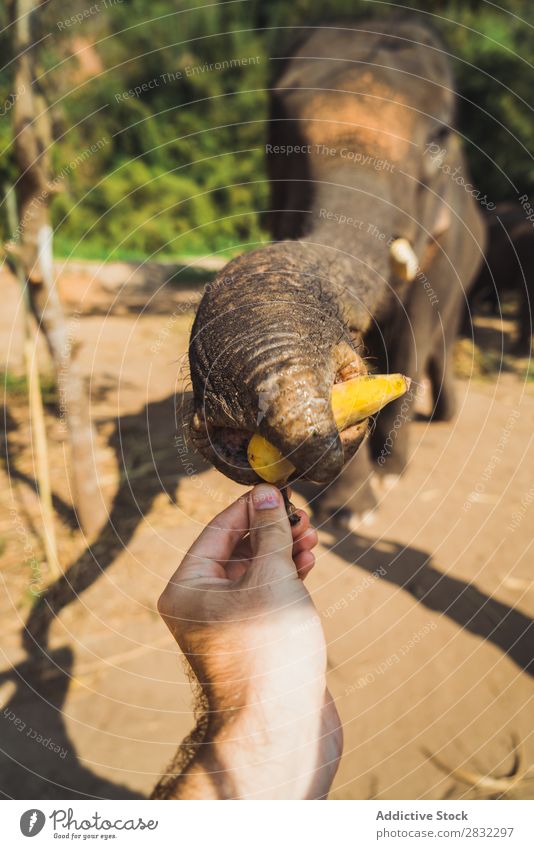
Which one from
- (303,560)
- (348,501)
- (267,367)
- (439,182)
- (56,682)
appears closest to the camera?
(267,367)

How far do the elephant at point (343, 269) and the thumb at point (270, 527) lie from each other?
2.1 inches

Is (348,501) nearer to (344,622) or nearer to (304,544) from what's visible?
(344,622)

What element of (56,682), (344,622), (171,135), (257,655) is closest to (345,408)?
(257,655)

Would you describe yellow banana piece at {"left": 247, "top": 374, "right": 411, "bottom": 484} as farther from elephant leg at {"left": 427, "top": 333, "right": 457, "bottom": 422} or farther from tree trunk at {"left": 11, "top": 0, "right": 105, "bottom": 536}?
elephant leg at {"left": 427, "top": 333, "right": 457, "bottom": 422}

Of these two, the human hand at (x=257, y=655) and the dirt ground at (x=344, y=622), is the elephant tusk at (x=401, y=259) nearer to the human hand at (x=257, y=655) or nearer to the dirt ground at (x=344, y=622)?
the dirt ground at (x=344, y=622)

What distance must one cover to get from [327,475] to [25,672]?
193cm

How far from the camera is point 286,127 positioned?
9.98ft

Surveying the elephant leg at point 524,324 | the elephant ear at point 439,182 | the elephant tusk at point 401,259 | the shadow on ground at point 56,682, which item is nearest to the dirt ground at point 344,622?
the shadow on ground at point 56,682

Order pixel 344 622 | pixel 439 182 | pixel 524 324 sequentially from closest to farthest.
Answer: pixel 344 622 → pixel 439 182 → pixel 524 324

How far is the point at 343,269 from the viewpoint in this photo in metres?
1.99

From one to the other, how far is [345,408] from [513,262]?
17.8 feet

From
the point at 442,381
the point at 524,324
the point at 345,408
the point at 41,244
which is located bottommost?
the point at 345,408

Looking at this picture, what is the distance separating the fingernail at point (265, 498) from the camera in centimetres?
138

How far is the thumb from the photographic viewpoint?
1366 mm
